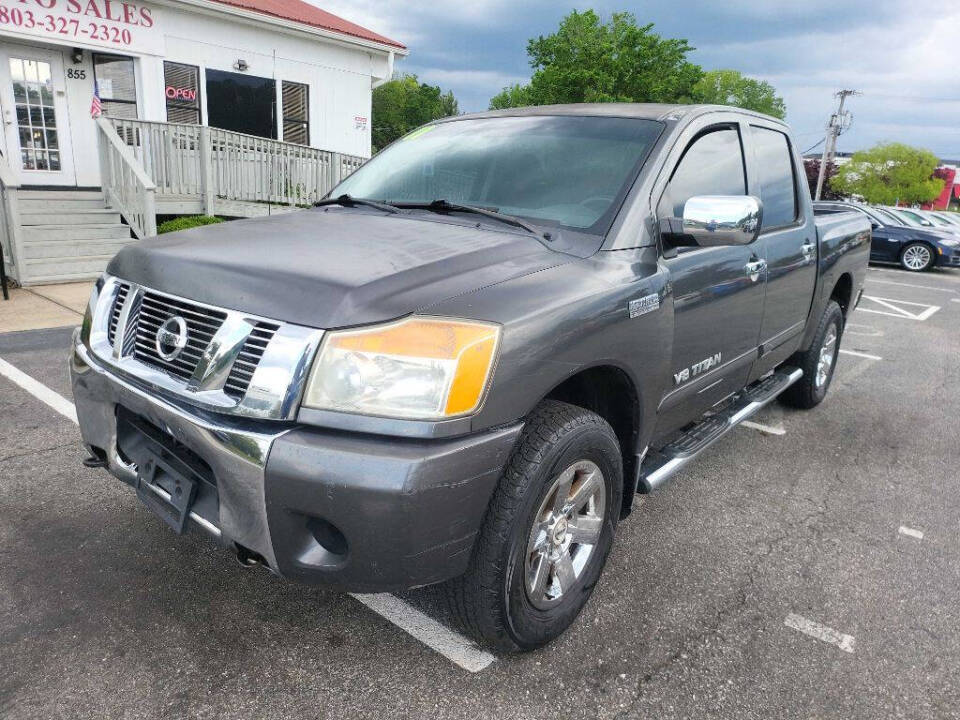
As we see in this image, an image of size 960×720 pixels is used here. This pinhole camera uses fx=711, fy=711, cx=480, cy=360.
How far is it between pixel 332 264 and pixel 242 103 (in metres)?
12.6

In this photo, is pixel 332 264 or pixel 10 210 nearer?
pixel 332 264

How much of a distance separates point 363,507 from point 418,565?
24cm

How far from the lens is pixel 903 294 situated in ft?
42.5

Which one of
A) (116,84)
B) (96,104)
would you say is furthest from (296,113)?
(96,104)

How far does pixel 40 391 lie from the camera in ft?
15.4

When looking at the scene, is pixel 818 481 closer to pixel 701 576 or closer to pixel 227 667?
pixel 701 576

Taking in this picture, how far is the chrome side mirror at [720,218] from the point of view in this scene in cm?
250

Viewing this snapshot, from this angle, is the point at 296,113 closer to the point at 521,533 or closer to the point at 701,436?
the point at 701,436

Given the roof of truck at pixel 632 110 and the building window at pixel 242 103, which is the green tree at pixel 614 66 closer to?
the building window at pixel 242 103

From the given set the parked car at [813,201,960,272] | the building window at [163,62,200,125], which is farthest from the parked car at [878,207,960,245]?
the building window at [163,62,200,125]

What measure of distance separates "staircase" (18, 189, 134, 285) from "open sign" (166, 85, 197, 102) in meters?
2.67

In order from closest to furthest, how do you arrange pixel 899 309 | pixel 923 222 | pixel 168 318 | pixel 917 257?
pixel 168 318 → pixel 899 309 → pixel 917 257 → pixel 923 222

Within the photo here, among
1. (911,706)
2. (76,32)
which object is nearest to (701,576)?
(911,706)

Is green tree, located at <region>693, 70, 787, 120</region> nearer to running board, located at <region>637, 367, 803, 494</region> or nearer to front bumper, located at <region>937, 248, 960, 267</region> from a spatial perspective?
front bumper, located at <region>937, 248, 960, 267</region>
